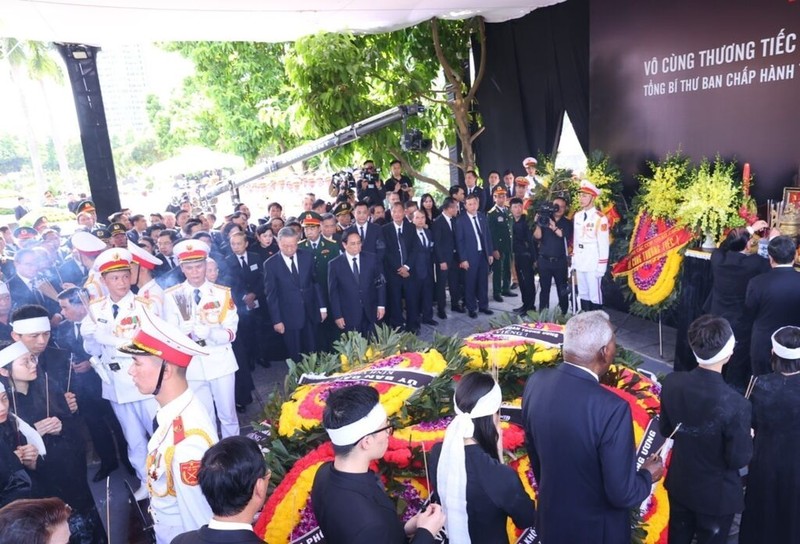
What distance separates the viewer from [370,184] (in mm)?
9484

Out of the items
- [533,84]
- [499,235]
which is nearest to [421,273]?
[499,235]

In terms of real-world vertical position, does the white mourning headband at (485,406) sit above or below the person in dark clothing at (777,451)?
above

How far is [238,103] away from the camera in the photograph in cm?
1565

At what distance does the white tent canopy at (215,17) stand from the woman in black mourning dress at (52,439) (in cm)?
339

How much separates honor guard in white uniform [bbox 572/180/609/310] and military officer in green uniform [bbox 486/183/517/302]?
1.33m

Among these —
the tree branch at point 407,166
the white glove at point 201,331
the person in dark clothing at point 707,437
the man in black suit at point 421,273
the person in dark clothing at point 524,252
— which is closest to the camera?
the person in dark clothing at point 707,437

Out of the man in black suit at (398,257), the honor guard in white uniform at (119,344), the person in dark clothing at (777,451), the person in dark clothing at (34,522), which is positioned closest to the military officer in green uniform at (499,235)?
the man in black suit at (398,257)

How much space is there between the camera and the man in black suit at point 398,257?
6719 mm

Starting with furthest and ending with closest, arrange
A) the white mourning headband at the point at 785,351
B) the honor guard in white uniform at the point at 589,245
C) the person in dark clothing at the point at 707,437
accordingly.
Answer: the honor guard in white uniform at the point at 589,245 < the white mourning headband at the point at 785,351 < the person in dark clothing at the point at 707,437

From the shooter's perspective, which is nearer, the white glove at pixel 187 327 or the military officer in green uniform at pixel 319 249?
the white glove at pixel 187 327

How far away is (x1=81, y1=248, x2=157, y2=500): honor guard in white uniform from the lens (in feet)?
12.8

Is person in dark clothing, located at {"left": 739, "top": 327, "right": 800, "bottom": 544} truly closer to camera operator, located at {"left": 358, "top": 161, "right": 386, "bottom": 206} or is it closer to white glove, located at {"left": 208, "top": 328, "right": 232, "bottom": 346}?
white glove, located at {"left": 208, "top": 328, "right": 232, "bottom": 346}

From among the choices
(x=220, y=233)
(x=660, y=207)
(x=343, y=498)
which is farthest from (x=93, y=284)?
(x=660, y=207)

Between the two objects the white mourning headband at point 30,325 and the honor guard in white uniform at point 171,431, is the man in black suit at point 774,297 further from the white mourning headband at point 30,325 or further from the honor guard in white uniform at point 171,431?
the white mourning headband at point 30,325
